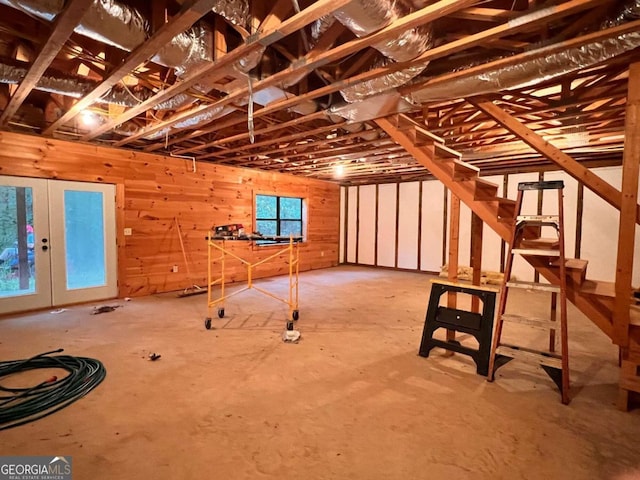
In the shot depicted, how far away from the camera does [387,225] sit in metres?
8.71

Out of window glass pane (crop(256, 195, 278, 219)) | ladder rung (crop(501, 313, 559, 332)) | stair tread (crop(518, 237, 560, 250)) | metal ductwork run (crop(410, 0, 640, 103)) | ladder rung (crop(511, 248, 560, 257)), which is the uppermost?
metal ductwork run (crop(410, 0, 640, 103))

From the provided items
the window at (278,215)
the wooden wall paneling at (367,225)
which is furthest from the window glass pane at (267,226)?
the wooden wall paneling at (367,225)

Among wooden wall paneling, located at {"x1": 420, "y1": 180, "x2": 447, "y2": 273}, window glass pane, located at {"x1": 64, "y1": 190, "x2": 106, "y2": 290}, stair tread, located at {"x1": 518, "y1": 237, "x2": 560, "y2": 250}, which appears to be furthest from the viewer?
wooden wall paneling, located at {"x1": 420, "y1": 180, "x2": 447, "y2": 273}

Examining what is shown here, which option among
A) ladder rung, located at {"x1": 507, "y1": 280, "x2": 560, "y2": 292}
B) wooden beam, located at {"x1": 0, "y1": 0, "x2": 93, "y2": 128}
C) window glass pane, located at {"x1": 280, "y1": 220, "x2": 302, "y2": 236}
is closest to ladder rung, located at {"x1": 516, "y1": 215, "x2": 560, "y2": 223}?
Result: ladder rung, located at {"x1": 507, "y1": 280, "x2": 560, "y2": 292}

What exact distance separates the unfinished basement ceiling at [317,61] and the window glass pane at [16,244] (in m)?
0.93

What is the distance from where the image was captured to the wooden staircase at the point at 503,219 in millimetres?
2232

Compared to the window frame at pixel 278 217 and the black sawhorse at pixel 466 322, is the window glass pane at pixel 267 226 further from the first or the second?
the black sawhorse at pixel 466 322

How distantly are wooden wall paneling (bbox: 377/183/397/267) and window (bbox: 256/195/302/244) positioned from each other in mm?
2260

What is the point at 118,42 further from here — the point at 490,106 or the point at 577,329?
the point at 577,329

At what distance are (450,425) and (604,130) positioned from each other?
406 cm

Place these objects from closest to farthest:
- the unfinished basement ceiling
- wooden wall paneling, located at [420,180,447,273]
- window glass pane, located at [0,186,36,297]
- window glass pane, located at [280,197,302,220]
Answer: the unfinished basement ceiling
window glass pane, located at [0,186,36,297]
wooden wall paneling, located at [420,180,447,273]
window glass pane, located at [280,197,302,220]

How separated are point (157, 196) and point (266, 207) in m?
2.55

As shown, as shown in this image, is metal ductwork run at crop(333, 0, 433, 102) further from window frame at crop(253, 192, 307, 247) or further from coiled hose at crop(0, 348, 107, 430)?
window frame at crop(253, 192, 307, 247)

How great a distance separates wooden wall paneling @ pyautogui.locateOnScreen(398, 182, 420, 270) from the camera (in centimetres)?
816
